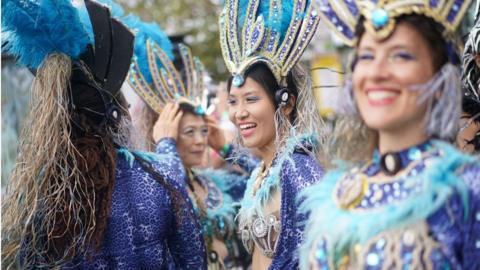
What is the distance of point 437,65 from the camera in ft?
7.52

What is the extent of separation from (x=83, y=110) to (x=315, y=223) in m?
1.43

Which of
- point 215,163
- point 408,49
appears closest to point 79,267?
point 408,49

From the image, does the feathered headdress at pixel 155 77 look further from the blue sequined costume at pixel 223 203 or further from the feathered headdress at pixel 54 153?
the feathered headdress at pixel 54 153

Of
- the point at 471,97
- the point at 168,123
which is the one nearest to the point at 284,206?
the point at 471,97

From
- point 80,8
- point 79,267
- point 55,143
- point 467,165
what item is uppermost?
point 80,8

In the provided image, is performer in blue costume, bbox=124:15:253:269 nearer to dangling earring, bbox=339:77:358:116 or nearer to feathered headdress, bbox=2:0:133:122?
feathered headdress, bbox=2:0:133:122

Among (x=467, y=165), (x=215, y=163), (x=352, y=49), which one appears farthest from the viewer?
(x=215, y=163)

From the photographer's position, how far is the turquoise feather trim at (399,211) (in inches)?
84.7

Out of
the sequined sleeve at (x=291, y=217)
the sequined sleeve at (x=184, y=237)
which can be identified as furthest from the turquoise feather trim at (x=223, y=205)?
the sequined sleeve at (x=291, y=217)

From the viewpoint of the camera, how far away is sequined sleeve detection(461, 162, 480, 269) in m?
2.13

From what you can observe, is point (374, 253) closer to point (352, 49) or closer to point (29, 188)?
point (352, 49)

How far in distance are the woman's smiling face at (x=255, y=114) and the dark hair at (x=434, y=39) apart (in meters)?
1.50

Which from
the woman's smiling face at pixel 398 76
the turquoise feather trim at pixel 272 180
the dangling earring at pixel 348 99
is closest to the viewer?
the woman's smiling face at pixel 398 76

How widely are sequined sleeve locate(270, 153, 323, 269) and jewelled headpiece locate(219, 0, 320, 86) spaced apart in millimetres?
572
